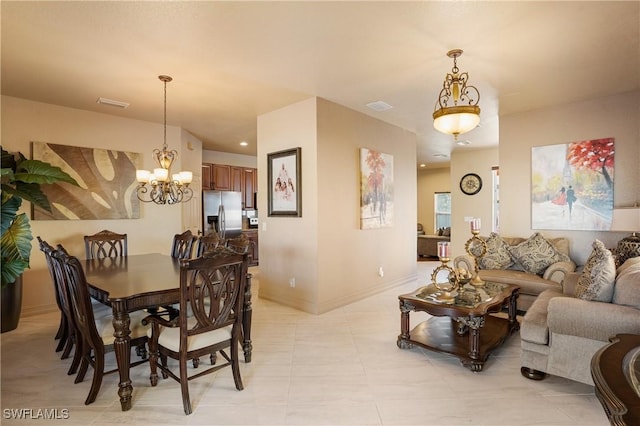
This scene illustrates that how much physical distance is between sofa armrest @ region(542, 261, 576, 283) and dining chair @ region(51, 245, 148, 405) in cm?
444

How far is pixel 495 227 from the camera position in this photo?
25.5ft

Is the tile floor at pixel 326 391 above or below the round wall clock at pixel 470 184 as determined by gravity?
below

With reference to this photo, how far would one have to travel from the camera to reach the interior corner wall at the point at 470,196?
773 centimetres

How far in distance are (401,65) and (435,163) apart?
7213 mm

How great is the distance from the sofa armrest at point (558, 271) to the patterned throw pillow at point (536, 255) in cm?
12

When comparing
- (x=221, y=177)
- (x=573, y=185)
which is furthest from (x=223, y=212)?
(x=573, y=185)

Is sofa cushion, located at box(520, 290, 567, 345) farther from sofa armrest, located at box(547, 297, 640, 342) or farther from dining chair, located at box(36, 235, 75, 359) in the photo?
dining chair, located at box(36, 235, 75, 359)

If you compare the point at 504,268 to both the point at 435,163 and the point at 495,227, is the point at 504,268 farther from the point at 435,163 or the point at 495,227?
the point at 435,163

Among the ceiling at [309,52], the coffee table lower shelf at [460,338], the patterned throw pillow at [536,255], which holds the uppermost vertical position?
the ceiling at [309,52]

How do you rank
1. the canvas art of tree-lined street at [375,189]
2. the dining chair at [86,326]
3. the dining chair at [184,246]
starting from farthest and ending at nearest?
the canvas art of tree-lined street at [375,189]
the dining chair at [184,246]
the dining chair at [86,326]

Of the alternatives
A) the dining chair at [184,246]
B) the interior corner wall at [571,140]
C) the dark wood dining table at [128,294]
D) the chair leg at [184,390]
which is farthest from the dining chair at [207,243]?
the interior corner wall at [571,140]

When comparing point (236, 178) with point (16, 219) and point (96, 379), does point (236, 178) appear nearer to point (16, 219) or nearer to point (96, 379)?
point (16, 219)

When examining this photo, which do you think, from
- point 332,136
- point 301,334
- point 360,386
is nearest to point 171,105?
point 332,136

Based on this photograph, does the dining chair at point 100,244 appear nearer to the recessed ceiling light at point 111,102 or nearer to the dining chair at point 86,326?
the dining chair at point 86,326
